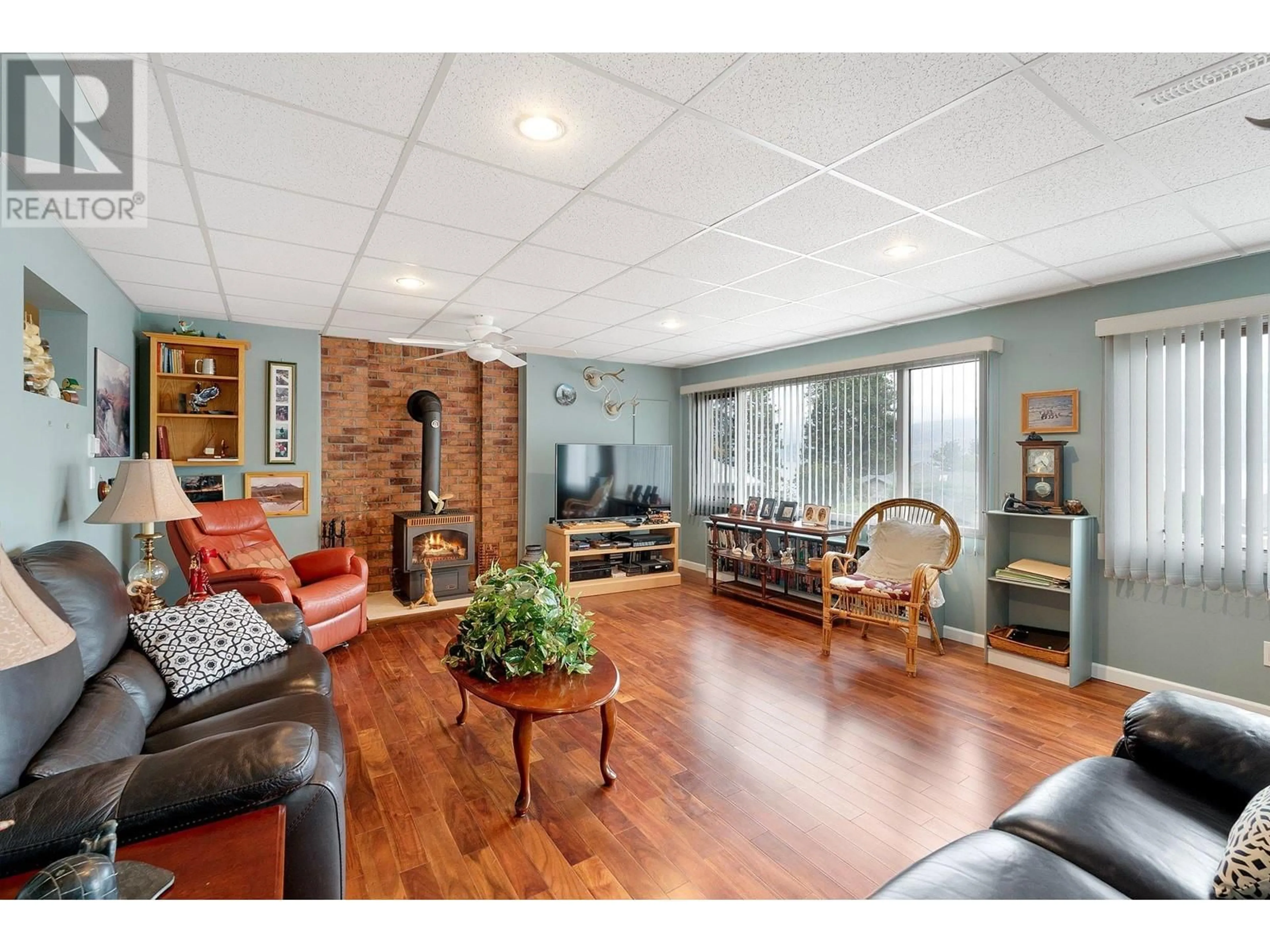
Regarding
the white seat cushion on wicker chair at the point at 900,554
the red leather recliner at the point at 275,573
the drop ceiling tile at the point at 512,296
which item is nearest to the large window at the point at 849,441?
the white seat cushion on wicker chair at the point at 900,554

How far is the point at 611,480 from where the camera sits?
604 cm

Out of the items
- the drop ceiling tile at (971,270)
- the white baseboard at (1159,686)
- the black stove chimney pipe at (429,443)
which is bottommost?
the white baseboard at (1159,686)

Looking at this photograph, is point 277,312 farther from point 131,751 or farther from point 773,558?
point 773,558

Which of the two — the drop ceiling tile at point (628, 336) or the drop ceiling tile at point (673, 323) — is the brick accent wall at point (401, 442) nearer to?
the drop ceiling tile at point (628, 336)

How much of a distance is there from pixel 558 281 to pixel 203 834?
3034 mm

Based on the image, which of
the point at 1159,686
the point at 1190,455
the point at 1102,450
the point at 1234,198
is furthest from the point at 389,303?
the point at 1159,686

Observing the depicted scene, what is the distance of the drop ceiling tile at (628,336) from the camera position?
4.76 metres

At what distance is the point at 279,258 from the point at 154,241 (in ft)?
1.70

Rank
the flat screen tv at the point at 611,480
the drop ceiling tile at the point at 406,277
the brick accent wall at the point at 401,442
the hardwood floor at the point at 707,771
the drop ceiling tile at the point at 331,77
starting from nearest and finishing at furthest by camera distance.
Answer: the drop ceiling tile at the point at 331,77, the hardwood floor at the point at 707,771, the drop ceiling tile at the point at 406,277, the brick accent wall at the point at 401,442, the flat screen tv at the point at 611,480

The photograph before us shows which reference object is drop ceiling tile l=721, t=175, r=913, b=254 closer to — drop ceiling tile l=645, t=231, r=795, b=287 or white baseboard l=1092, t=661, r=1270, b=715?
drop ceiling tile l=645, t=231, r=795, b=287

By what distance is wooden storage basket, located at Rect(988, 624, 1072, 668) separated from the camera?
338 centimetres

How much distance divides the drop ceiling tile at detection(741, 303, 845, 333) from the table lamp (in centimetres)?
377

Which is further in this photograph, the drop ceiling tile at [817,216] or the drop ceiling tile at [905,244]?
the drop ceiling tile at [905,244]

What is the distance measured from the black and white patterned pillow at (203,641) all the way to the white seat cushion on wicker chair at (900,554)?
11.2 ft
